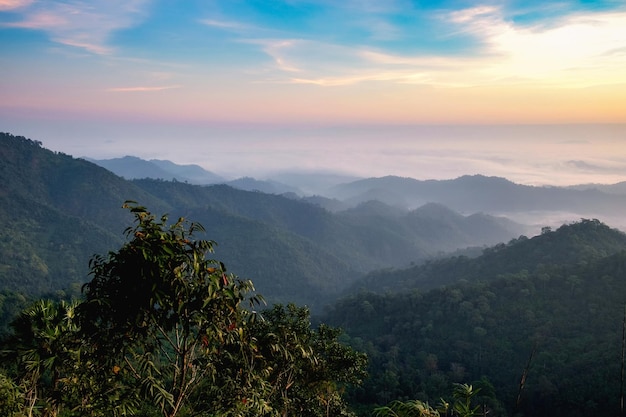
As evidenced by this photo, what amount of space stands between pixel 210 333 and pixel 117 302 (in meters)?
1.45

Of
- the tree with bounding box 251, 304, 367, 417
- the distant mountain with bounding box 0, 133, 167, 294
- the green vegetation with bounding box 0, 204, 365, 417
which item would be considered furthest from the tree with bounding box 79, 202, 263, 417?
the distant mountain with bounding box 0, 133, 167, 294

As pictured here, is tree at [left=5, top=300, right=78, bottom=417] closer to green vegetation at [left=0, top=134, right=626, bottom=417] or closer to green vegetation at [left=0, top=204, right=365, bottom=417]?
green vegetation at [left=0, top=134, right=626, bottom=417]

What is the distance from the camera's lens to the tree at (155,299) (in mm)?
5785

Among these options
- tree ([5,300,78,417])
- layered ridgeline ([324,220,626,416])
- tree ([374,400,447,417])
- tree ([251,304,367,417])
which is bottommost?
layered ridgeline ([324,220,626,416])

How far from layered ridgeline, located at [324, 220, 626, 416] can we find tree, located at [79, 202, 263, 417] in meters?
33.5

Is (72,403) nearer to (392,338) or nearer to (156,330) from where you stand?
(156,330)

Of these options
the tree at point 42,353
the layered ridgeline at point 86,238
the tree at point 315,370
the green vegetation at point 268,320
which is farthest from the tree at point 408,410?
the layered ridgeline at point 86,238

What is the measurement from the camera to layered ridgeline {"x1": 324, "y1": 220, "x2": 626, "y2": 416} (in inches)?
1799

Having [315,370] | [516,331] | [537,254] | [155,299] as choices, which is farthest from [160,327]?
[537,254]

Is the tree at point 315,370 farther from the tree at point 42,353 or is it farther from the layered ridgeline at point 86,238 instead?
the layered ridgeline at point 86,238

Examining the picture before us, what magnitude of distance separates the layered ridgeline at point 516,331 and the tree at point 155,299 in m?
33.5

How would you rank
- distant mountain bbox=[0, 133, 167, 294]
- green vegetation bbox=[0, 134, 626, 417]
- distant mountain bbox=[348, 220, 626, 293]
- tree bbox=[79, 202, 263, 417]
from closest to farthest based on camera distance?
tree bbox=[79, 202, 263, 417] → green vegetation bbox=[0, 134, 626, 417] → distant mountain bbox=[348, 220, 626, 293] → distant mountain bbox=[0, 133, 167, 294]

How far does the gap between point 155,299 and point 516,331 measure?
227 feet

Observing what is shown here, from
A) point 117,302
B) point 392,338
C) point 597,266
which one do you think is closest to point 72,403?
point 117,302
